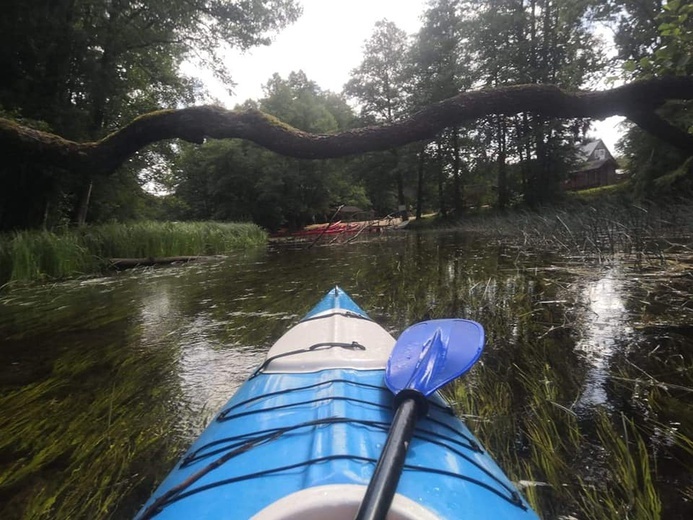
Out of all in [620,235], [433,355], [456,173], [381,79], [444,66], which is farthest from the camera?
[381,79]

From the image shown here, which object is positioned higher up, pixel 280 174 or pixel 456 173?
pixel 280 174

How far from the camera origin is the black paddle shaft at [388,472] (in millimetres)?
761

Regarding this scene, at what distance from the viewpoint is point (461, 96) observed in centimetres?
315

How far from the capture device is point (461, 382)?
227cm

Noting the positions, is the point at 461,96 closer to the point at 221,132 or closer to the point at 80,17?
the point at 221,132

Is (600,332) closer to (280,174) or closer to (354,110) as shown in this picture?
(280,174)

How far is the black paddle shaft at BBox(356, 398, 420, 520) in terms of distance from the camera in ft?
2.50

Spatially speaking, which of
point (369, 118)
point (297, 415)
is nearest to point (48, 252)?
point (297, 415)

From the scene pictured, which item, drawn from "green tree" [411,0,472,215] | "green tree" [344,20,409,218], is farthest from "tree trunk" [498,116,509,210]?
"green tree" [344,20,409,218]

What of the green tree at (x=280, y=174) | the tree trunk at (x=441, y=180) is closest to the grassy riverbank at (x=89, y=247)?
the tree trunk at (x=441, y=180)

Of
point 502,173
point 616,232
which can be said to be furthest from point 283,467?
point 502,173

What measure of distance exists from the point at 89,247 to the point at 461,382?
8.97 metres

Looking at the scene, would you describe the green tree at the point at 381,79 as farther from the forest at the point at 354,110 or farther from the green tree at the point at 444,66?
the green tree at the point at 444,66

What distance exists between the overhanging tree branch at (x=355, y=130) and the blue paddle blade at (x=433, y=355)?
70.2 inches
